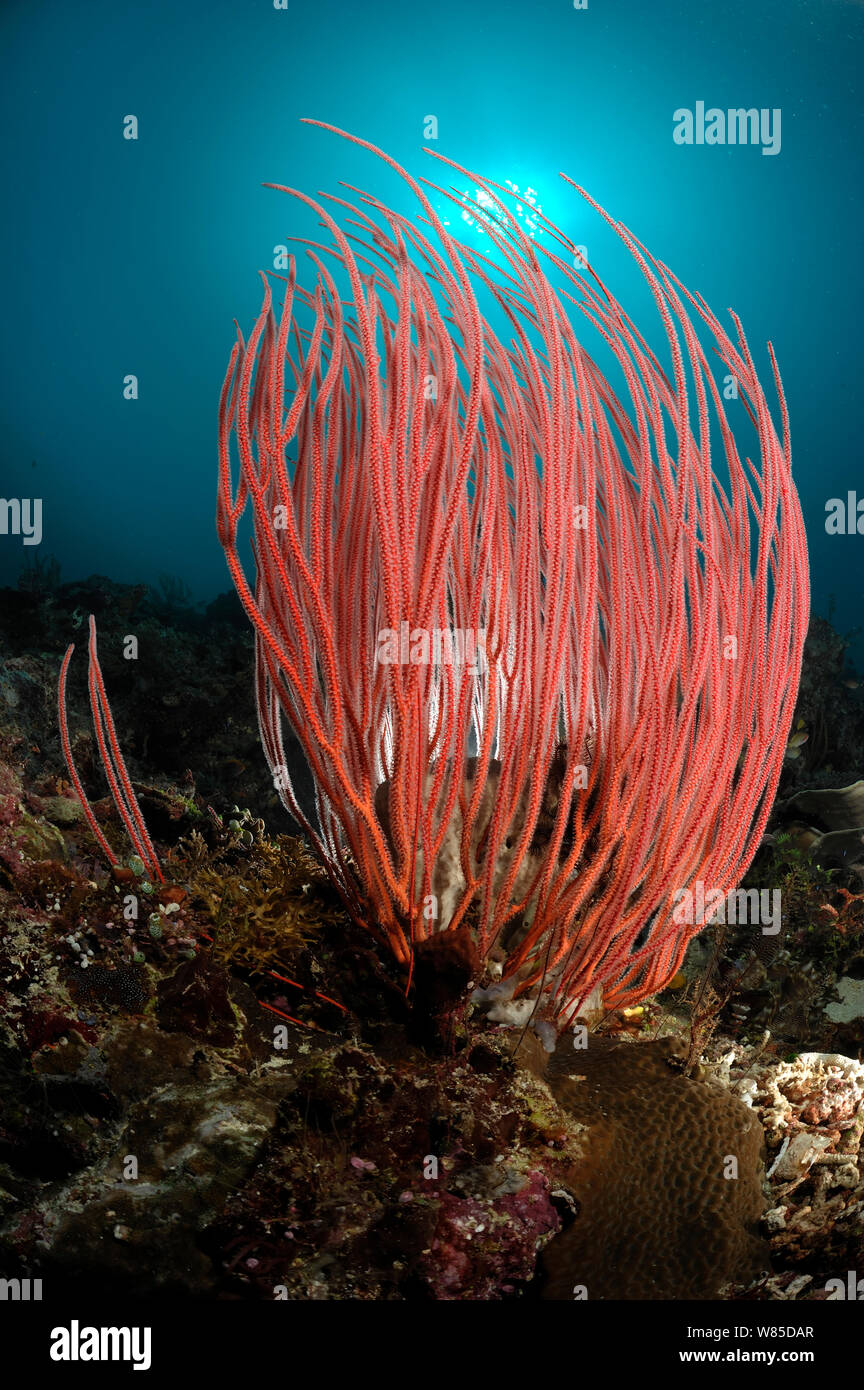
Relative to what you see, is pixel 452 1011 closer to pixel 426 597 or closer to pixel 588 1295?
pixel 588 1295

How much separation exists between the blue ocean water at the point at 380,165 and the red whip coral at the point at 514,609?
18.7m

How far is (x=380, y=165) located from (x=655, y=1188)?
2964 centimetres

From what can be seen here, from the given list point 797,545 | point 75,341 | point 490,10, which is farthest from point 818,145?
point 75,341

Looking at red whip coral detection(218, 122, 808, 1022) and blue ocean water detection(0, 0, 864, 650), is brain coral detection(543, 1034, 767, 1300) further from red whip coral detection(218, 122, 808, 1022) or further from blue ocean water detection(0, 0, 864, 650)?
blue ocean water detection(0, 0, 864, 650)

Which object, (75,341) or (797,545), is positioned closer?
(797,545)

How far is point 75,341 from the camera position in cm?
3095

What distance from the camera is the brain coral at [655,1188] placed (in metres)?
1.62

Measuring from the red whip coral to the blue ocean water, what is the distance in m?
18.7

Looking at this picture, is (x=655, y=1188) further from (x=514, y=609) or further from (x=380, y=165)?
(x=380, y=165)

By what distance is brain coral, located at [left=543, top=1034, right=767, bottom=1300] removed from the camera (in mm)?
1622

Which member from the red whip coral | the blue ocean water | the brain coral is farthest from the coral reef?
the blue ocean water

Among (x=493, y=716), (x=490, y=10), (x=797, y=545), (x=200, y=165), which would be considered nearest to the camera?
(x=493, y=716)

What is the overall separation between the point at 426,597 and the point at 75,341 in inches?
1473
